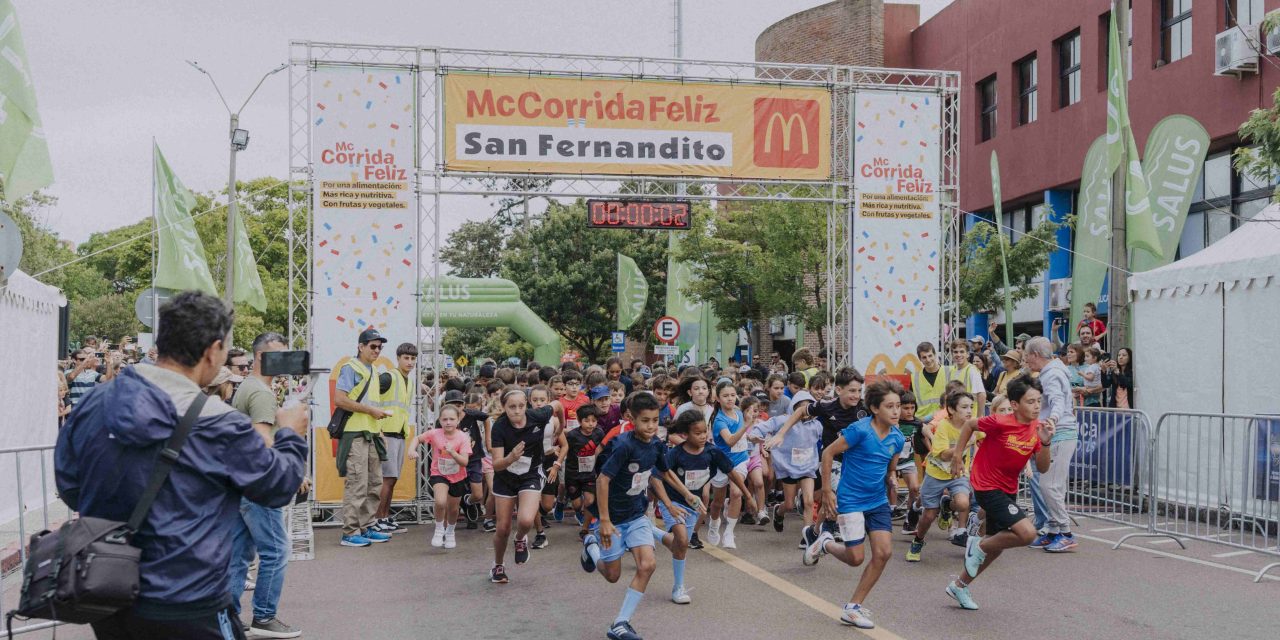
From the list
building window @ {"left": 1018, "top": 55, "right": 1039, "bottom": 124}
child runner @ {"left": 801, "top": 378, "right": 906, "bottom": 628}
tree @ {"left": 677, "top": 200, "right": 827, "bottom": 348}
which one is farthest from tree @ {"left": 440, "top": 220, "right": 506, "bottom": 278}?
child runner @ {"left": 801, "top": 378, "right": 906, "bottom": 628}

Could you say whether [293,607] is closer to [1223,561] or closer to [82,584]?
[82,584]

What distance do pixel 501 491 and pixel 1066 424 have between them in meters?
5.70

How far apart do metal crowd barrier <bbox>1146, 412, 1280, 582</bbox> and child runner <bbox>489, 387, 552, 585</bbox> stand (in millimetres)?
6025

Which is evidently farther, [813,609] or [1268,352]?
[1268,352]

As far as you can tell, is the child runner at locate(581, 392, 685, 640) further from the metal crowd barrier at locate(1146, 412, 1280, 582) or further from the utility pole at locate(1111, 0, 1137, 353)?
the utility pole at locate(1111, 0, 1137, 353)

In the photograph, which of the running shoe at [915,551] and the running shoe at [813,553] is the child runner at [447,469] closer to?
the running shoe at [813,553]

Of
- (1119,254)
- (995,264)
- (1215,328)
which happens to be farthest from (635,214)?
(995,264)

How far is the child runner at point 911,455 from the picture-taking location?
10.5 m

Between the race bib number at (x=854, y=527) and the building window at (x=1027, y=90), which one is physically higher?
the building window at (x=1027, y=90)

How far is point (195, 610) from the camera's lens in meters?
A: 3.34

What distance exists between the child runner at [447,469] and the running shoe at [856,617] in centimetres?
487

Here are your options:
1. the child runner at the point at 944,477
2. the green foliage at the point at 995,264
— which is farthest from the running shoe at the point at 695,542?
the green foliage at the point at 995,264

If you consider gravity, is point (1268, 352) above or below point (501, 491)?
above

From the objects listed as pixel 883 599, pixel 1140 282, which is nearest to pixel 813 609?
pixel 883 599
